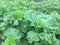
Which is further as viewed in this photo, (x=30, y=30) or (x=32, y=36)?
(x=30, y=30)

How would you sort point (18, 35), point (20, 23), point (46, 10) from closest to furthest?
point (18, 35)
point (20, 23)
point (46, 10)

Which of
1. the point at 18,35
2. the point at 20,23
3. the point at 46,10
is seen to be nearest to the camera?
the point at 18,35

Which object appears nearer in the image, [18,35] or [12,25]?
[18,35]

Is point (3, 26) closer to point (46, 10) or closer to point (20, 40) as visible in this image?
point (20, 40)

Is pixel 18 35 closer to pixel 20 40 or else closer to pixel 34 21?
pixel 20 40

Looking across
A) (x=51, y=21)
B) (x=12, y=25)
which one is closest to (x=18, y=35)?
(x=12, y=25)

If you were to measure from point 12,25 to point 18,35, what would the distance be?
289mm

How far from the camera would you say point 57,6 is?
5.44 meters

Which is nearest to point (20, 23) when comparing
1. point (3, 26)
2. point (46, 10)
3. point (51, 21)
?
point (3, 26)

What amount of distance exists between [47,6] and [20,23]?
2.65 m

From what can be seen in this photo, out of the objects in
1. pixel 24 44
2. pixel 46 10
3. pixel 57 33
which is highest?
pixel 57 33

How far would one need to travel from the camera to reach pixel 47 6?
5.41 metres

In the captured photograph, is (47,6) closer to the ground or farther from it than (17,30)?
closer to the ground

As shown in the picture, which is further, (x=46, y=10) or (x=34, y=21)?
(x=46, y=10)
